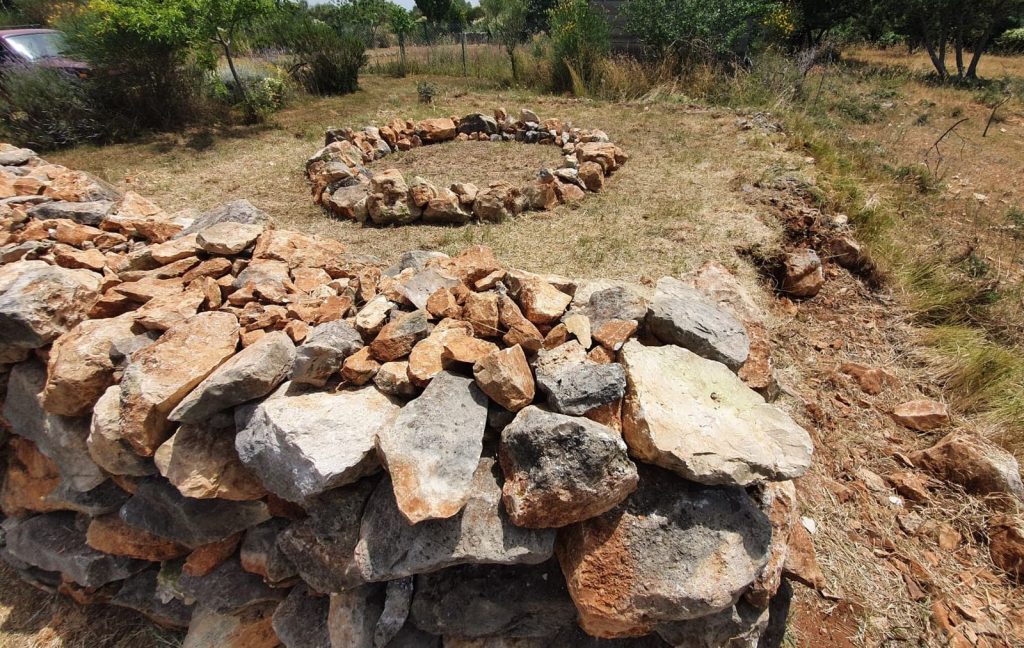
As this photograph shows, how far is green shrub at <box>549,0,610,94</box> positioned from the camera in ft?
33.1

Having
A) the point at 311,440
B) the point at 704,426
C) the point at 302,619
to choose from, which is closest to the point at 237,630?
the point at 302,619

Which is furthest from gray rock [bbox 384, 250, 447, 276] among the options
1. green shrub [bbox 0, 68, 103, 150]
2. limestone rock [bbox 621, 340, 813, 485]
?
green shrub [bbox 0, 68, 103, 150]

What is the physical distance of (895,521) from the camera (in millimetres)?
2379

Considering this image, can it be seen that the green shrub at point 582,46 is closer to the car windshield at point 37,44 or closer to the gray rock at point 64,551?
the car windshield at point 37,44

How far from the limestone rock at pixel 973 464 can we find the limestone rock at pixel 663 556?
1.54 metres

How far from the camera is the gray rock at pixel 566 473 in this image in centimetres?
161

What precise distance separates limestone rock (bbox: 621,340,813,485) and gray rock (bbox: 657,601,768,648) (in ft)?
1.72

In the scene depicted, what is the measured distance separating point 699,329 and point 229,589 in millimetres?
2421

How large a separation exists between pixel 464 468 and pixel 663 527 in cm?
71

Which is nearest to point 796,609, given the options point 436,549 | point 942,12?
point 436,549

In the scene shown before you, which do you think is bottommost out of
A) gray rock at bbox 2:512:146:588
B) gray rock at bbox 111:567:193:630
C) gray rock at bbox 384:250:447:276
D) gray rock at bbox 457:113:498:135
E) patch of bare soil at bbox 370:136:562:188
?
gray rock at bbox 111:567:193:630

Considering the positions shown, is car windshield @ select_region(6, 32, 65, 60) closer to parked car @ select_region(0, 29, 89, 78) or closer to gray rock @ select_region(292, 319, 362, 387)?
parked car @ select_region(0, 29, 89, 78)

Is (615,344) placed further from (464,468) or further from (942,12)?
(942,12)

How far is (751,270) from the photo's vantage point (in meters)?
3.93
